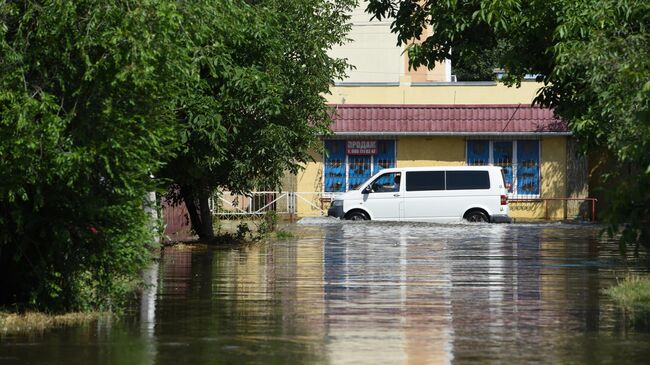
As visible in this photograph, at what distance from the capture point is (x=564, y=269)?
66.7 feet

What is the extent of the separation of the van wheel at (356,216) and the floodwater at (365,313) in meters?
11.3

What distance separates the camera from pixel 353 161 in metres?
42.0

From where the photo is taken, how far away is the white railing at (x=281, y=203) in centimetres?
4025

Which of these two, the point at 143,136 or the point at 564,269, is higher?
the point at 143,136

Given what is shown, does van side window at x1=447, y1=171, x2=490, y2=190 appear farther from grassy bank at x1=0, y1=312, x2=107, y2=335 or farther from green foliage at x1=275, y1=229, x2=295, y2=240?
grassy bank at x1=0, y1=312, x2=107, y2=335

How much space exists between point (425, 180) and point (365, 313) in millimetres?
22137

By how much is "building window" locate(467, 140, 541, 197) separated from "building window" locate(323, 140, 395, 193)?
9.38 ft

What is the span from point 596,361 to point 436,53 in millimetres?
10951

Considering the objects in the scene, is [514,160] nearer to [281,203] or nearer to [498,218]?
[498,218]

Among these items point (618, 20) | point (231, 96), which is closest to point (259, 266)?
point (231, 96)

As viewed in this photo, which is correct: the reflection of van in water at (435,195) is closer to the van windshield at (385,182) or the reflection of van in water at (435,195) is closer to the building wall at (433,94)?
the van windshield at (385,182)

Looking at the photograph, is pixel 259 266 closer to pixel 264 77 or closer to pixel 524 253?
pixel 264 77

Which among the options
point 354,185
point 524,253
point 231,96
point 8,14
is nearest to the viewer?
point 8,14

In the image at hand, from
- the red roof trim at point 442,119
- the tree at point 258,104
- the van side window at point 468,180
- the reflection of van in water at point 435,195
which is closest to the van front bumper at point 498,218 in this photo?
the reflection of van in water at point 435,195
